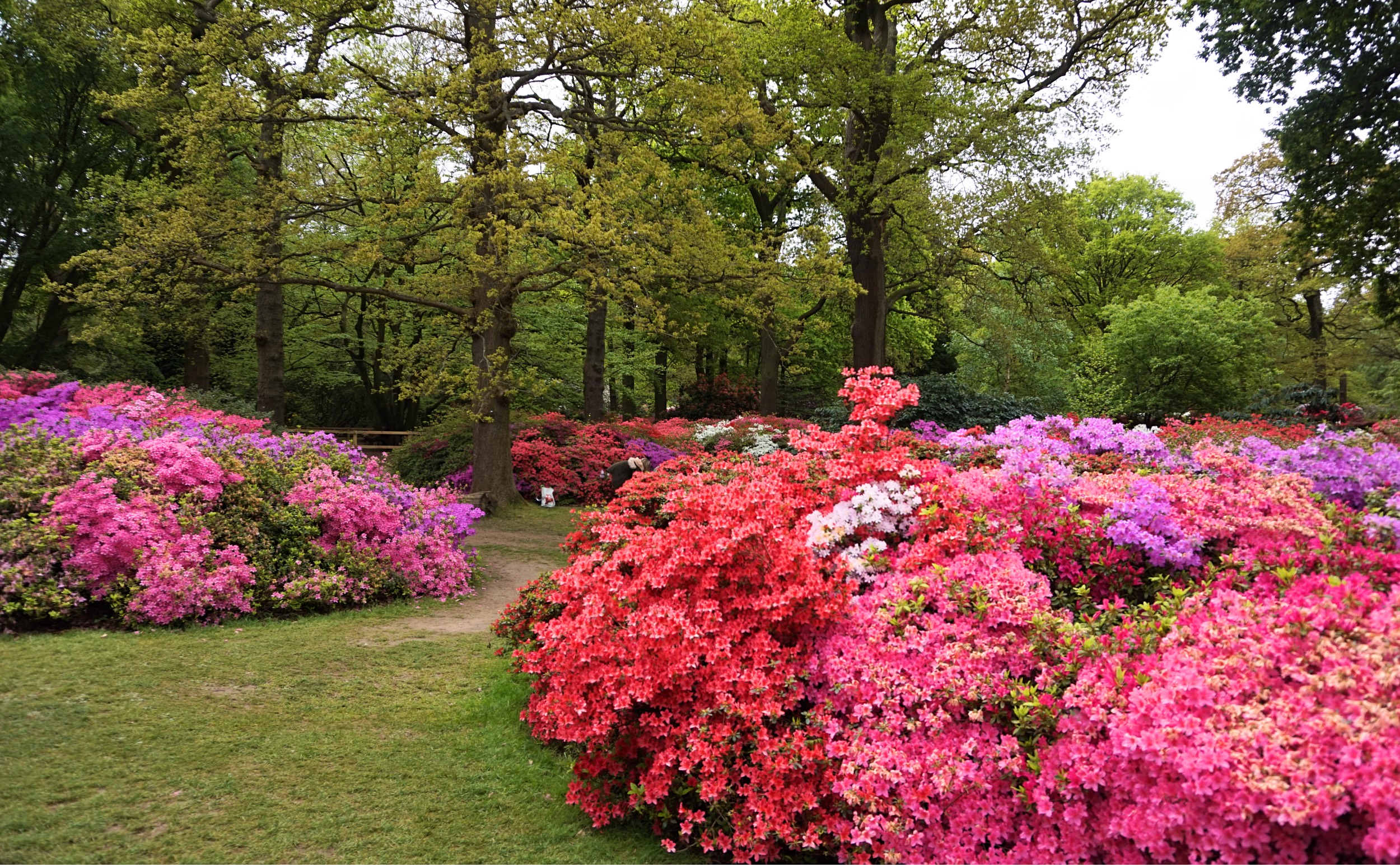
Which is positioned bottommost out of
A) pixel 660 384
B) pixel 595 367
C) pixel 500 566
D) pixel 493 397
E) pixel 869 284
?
pixel 500 566

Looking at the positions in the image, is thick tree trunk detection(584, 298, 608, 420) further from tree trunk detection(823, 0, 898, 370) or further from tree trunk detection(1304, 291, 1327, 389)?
tree trunk detection(1304, 291, 1327, 389)

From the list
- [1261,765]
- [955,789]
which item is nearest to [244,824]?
[955,789]

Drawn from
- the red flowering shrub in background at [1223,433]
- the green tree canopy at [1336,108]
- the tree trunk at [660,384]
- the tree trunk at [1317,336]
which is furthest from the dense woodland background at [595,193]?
the red flowering shrub in background at [1223,433]

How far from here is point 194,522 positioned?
619 centimetres

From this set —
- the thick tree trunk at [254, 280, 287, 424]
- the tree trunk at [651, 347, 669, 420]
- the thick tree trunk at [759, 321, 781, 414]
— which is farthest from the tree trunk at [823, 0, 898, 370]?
the thick tree trunk at [254, 280, 287, 424]

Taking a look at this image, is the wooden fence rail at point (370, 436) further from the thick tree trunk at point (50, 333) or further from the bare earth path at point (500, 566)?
the thick tree trunk at point (50, 333)

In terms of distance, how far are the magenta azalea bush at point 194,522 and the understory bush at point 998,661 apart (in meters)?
3.10

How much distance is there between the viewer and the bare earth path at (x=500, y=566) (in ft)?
21.2

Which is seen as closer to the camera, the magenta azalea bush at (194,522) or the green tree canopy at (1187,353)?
the magenta azalea bush at (194,522)

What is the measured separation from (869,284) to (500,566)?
10.2 meters

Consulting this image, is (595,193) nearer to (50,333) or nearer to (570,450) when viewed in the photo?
(570,450)

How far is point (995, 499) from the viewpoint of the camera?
4195 millimetres

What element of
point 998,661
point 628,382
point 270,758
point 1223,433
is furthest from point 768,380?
point 998,661

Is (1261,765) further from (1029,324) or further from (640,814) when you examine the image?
(1029,324)
